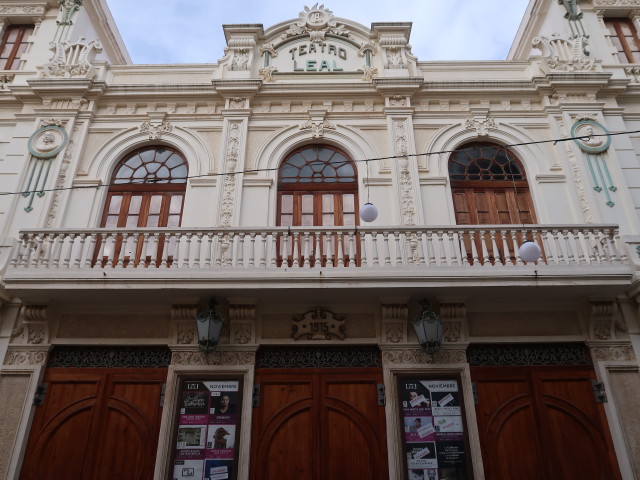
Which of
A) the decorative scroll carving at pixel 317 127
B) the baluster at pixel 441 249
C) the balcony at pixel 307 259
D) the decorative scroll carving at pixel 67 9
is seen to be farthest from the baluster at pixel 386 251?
the decorative scroll carving at pixel 67 9

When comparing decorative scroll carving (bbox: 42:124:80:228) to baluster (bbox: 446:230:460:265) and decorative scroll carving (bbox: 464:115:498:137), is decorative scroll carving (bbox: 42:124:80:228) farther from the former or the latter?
decorative scroll carving (bbox: 464:115:498:137)

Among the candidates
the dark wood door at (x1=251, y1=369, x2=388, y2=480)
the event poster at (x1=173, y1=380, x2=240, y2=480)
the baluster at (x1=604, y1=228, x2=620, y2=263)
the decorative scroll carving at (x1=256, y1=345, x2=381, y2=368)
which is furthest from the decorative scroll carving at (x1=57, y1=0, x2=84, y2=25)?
the baluster at (x1=604, y1=228, x2=620, y2=263)

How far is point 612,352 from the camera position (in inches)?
279

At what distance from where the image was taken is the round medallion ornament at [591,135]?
881cm

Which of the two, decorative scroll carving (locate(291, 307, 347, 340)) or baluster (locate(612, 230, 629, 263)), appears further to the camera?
decorative scroll carving (locate(291, 307, 347, 340))

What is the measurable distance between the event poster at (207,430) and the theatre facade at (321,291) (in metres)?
0.03

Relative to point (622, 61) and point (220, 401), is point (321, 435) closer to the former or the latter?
point (220, 401)

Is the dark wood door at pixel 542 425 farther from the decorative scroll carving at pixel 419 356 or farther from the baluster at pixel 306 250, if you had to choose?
the baluster at pixel 306 250

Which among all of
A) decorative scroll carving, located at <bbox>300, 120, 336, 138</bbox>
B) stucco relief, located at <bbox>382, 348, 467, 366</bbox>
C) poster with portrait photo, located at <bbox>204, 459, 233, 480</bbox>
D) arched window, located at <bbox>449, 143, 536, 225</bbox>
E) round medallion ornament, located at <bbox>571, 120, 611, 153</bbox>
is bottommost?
poster with portrait photo, located at <bbox>204, 459, 233, 480</bbox>

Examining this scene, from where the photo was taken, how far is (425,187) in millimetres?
8680

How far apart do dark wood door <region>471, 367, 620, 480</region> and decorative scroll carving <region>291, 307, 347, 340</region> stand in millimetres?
2111

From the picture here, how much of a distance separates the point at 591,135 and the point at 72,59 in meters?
10.6

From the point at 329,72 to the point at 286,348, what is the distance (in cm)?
601

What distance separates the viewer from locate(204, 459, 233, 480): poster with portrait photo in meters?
6.48
